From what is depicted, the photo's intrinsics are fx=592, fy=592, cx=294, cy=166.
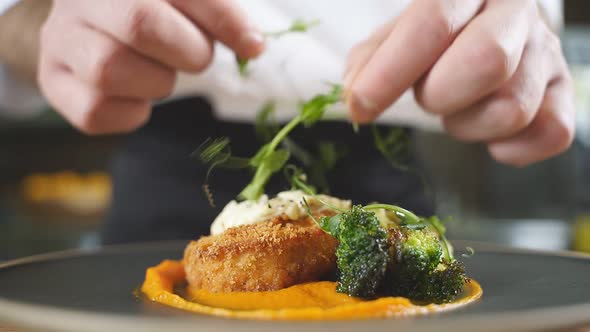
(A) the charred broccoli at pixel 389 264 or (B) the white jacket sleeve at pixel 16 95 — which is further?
(B) the white jacket sleeve at pixel 16 95

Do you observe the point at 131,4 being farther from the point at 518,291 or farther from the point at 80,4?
the point at 518,291

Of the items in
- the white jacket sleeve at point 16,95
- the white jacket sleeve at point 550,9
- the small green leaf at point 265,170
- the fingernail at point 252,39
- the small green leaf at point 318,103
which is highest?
the white jacket sleeve at point 16,95

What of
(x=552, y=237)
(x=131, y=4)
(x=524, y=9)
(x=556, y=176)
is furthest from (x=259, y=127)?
(x=556, y=176)

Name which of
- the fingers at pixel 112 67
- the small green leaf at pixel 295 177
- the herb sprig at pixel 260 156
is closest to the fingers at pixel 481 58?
the herb sprig at pixel 260 156

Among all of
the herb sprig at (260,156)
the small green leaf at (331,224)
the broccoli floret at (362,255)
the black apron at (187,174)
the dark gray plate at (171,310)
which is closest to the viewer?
the dark gray plate at (171,310)

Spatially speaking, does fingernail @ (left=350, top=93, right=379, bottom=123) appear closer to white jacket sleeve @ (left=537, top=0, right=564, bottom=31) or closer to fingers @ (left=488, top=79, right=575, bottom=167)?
fingers @ (left=488, top=79, right=575, bottom=167)

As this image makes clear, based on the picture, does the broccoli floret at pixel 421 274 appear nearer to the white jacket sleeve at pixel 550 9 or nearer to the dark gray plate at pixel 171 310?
the dark gray plate at pixel 171 310

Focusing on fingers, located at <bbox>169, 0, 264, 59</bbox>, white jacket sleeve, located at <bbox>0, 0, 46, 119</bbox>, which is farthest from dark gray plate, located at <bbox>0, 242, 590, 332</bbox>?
white jacket sleeve, located at <bbox>0, 0, 46, 119</bbox>

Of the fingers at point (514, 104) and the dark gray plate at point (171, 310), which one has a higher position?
the fingers at point (514, 104)
